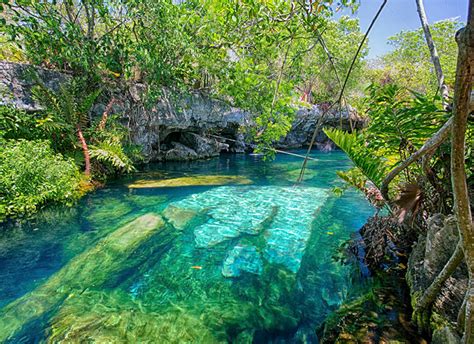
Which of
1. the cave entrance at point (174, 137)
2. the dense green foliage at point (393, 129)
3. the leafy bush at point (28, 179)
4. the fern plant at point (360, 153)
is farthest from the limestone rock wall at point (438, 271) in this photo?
the cave entrance at point (174, 137)

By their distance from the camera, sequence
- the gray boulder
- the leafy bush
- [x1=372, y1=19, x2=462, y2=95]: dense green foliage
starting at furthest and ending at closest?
the gray boulder → [x1=372, y1=19, x2=462, y2=95]: dense green foliage → the leafy bush

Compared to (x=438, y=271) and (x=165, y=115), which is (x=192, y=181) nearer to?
(x=165, y=115)

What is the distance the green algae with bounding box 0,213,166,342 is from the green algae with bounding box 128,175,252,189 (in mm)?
3101

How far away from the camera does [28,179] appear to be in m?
4.96

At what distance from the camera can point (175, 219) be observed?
5352mm

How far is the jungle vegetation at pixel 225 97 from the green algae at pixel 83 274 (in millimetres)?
2221

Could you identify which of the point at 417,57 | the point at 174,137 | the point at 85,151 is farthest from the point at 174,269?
the point at 417,57

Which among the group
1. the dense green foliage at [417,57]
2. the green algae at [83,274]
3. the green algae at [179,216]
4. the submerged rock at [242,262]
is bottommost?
the green algae at [179,216]

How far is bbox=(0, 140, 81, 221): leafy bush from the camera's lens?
185 inches

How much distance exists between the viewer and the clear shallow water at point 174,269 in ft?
8.05

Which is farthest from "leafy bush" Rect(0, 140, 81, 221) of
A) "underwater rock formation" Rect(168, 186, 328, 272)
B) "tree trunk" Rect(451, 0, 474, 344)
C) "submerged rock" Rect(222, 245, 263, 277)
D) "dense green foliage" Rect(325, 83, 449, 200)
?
"tree trunk" Rect(451, 0, 474, 344)

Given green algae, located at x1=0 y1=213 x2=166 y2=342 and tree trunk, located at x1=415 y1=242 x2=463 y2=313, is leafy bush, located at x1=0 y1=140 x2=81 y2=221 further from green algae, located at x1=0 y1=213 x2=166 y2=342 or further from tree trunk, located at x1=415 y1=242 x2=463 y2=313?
tree trunk, located at x1=415 y1=242 x2=463 y2=313

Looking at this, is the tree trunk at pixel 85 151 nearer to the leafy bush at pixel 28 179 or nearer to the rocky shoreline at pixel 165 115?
the leafy bush at pixel 28 179

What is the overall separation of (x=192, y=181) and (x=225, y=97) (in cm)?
521
